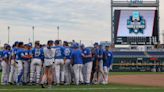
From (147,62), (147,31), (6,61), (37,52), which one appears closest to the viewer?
(37,52)

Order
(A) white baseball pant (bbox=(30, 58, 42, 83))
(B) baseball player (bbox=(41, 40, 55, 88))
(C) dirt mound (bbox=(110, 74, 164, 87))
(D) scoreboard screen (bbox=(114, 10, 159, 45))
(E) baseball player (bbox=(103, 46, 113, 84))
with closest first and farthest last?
(B) baseball player (bbox=(41, 40, 55, 88)) → (A) white baseball pant (bbox=(30, 58, 42, 83)) → (E) baseball player (bbox=(103, 46, 113, 84)) → (C) dirt mound (bbox=(110, 74, 164, 87)) → (D) scoreboard screen (bbox=(114, 10, 159, 45))

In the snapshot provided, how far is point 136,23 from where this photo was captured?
4750cm

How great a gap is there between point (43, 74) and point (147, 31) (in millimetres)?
27600

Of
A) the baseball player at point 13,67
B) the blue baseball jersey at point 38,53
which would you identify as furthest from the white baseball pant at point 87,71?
the baseball player at point 13,67

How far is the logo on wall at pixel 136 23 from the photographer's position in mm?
47531

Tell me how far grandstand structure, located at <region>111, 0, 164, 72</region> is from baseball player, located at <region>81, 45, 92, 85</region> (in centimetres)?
2518

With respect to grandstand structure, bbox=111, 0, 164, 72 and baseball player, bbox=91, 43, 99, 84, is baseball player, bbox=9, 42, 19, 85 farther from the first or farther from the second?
grandstand structure, bbox=111, 0, 164, 72

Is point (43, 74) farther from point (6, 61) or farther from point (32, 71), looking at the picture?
point (6, 61)

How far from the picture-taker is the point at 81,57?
22562 millimetres

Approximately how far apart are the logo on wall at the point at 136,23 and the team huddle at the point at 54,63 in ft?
79.4

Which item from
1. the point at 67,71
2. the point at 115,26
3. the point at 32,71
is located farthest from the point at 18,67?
the point at 115,26

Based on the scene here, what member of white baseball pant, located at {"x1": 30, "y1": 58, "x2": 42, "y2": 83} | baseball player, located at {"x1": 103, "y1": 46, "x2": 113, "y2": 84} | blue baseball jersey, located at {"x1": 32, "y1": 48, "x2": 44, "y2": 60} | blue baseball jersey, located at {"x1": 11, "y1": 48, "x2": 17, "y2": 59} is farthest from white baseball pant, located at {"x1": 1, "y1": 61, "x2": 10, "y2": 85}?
baseball player, located at {"x1": 103, "y1": 46, "x2": 113, "y2": 84}

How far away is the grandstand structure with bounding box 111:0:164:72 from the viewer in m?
48.3

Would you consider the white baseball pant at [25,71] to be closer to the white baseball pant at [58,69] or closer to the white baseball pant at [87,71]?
the white baseball pant at [58,69]
